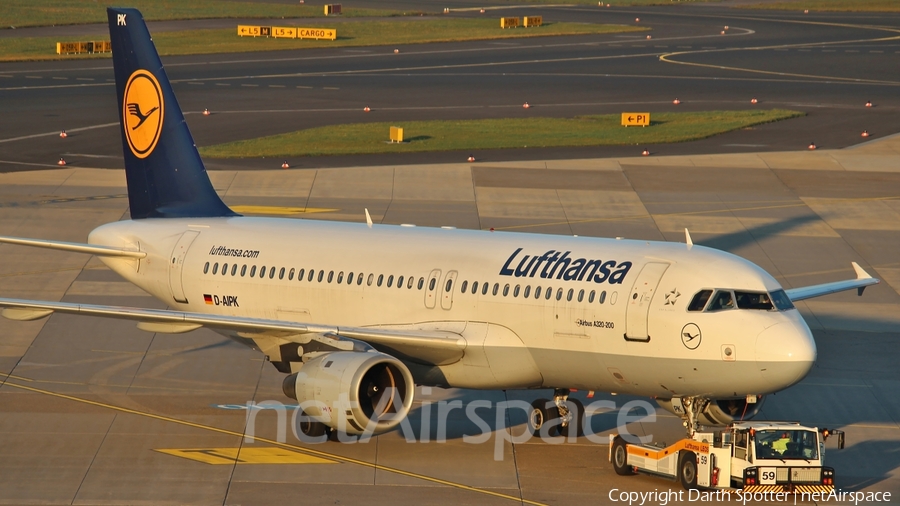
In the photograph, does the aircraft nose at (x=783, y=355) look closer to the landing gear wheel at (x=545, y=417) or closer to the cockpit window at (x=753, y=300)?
the cockpit window at (x=753, y=300)

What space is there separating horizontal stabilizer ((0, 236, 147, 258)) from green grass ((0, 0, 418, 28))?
8866cm

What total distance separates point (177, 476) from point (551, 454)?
807 centimetres

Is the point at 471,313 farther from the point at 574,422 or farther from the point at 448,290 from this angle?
the point at 574,422

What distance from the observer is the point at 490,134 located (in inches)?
2830

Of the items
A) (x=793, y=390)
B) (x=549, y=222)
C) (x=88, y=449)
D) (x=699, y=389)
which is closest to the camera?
(x=699, y=389)

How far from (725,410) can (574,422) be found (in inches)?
156

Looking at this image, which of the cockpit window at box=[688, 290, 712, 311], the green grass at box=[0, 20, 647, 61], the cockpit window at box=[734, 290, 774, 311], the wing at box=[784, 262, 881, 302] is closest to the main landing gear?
the cockpit window at box=[688, 290, 712, 311]

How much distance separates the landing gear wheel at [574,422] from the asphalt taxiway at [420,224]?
60 centimetres

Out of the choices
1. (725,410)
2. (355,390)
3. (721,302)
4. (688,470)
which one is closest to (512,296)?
(355,390)

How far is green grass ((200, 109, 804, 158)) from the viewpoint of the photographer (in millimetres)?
67688

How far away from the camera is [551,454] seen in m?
28.9

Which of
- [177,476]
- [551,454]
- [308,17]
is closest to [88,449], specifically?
[177,476]

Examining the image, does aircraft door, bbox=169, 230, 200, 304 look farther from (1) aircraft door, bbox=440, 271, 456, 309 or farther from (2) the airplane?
(1) aircraft door, bbox=440, 271, 456, 309

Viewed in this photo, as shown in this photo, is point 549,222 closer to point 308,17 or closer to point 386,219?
point 386,219
